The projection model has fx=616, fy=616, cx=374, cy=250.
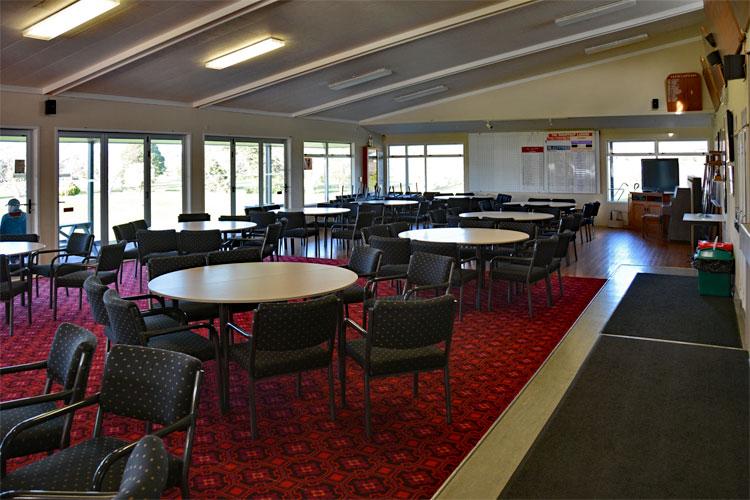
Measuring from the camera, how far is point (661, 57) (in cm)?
1391

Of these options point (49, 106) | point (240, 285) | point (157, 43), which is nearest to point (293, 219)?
point (157, 43)

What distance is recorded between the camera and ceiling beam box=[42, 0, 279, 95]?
6.90m

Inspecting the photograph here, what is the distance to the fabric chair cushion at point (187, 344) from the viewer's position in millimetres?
3777

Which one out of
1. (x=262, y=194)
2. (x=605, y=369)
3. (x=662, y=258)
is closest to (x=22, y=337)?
(x=605, y=369)

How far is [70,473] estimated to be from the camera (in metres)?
2.33

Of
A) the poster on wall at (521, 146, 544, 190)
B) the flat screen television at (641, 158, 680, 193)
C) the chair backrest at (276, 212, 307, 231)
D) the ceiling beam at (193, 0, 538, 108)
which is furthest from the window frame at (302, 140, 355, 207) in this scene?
the flat screen television at (641, 158, 680, 193)

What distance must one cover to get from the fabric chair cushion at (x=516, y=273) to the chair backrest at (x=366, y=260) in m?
1.64

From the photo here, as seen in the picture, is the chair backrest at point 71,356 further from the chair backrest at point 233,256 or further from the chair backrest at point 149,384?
the chair backrest at point 233,256

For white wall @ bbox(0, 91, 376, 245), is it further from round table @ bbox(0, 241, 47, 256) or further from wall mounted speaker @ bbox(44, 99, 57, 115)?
round table @ bbox(0, 241, 47, 256)

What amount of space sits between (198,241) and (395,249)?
93.7 inches

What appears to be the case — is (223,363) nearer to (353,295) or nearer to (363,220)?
(353,295)

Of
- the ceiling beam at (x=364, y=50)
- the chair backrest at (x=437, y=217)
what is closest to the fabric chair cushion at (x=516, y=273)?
the chair backrest at (x=437, y=217)

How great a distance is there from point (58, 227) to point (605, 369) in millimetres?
8605

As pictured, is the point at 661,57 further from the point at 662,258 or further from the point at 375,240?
the point at 375,240
